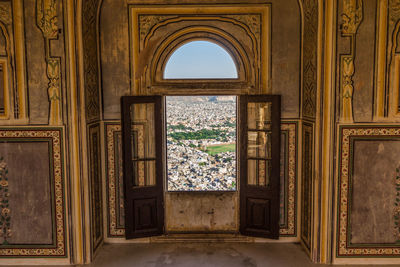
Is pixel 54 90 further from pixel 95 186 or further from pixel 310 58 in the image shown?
pixel 310 58

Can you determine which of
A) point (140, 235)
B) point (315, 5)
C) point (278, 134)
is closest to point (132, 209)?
point (140, 235)

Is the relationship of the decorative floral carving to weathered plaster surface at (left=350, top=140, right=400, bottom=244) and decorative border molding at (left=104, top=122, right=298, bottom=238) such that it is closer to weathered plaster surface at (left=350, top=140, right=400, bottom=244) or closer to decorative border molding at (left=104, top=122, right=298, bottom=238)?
decorative border molding at (left=104, top=122, right=298, bottom=238)

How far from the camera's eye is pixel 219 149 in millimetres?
4496

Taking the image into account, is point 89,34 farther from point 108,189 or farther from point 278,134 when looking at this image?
point 278,134

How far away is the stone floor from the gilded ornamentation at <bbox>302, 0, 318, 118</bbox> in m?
1.72

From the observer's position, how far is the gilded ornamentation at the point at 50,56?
3592 millimetres

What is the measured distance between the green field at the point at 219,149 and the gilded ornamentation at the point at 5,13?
2.78 metres

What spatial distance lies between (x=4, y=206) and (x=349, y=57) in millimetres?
4195

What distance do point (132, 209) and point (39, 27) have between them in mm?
2399

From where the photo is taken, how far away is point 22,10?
3.61m

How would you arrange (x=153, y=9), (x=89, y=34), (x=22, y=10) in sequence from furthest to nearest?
(x=153, y=9) → (x=89, y=34) → (x=22, y=10)

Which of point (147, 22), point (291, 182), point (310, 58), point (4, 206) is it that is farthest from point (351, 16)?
point (4, 206)

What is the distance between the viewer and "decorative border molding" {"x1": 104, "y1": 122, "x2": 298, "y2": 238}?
4.29m

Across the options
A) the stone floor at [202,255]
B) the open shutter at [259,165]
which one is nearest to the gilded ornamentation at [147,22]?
the open shutter at [259,165]
